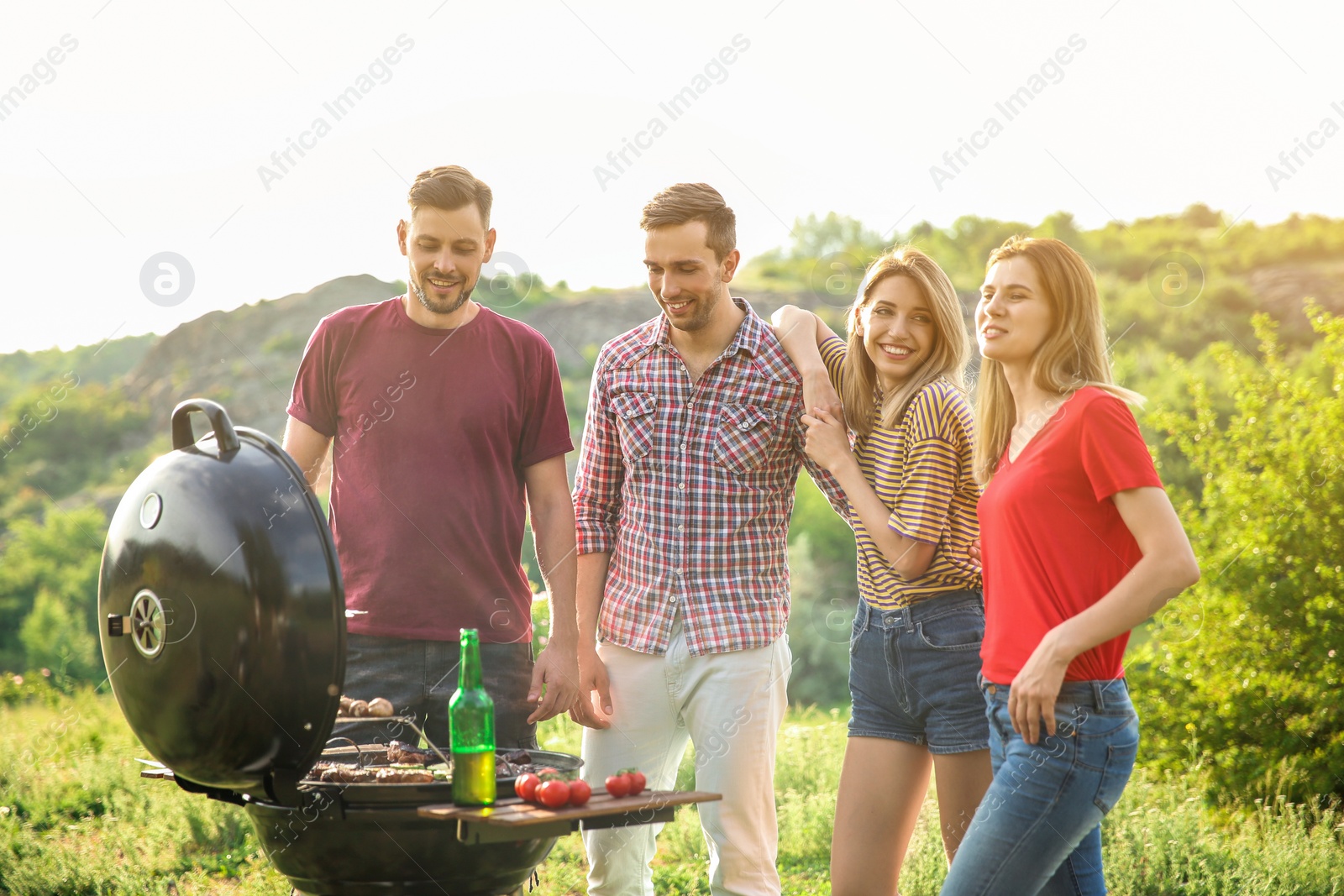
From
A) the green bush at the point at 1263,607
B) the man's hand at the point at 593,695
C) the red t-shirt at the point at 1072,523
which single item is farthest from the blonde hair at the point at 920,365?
→ the green bush at the point at 1263,607

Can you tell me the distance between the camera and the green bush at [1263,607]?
5.76m

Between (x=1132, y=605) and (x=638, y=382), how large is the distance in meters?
1.69

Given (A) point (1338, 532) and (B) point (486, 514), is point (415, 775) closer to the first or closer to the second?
(B) point (486, 514)

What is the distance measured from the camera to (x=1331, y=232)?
38531 mm

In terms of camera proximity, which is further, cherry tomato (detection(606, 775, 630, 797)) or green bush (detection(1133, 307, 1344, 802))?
green bush (detection(1133, 307, 1344, 802))

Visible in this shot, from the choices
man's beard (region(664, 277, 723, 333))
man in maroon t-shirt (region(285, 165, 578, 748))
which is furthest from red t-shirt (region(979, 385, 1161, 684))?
man in maroon t-shirt (region(285, 165, 578, 748))

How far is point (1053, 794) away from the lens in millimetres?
2359

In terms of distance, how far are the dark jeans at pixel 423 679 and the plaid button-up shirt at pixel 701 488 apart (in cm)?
37

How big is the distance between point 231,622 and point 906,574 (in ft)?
5.67

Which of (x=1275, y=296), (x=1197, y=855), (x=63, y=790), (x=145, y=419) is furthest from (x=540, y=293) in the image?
(x=1197, y=855)

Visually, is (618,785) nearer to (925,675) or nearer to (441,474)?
(925,675)

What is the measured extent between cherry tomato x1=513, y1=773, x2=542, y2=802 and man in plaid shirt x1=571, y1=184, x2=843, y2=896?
863 millimetres

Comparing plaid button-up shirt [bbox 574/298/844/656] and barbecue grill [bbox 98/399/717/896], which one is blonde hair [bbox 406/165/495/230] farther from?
barbecue grill [bbox 98/399/717/896]

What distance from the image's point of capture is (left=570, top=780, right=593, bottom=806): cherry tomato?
2.46 m
